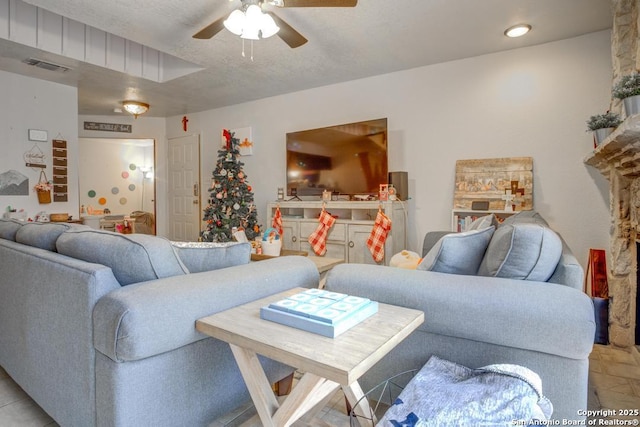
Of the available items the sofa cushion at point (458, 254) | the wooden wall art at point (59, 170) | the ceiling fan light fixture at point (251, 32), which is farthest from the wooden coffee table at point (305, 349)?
the wooden wall art at point (59, 170)

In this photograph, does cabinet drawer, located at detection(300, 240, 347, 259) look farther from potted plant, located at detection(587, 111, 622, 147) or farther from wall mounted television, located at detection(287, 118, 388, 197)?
potted plant, located at detection(587, 111, 622, 147)

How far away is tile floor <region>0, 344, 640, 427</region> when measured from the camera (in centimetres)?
148

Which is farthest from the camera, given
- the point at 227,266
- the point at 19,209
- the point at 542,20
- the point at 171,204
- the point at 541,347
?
the point at 171,204

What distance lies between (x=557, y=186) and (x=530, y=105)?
799 millimetres

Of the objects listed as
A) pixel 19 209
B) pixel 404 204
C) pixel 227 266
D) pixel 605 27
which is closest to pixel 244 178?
pixel 404 204

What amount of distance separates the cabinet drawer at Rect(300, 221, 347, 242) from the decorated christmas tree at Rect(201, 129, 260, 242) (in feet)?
2.43

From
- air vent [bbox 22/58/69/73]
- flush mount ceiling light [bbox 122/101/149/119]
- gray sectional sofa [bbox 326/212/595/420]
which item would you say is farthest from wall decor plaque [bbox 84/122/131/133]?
gray sectional sofa [bbox 326/212/595/420]

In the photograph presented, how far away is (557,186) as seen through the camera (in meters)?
3.15

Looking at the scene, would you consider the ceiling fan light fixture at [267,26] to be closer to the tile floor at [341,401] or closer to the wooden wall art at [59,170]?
the tile floor at [341,401]

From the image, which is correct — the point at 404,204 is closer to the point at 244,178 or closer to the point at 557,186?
the point at 557,186

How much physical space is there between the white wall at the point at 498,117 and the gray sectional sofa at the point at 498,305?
A: 215 cm

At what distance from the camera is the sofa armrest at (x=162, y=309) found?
3.41 feet

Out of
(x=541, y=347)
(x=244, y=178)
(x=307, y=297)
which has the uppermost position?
(x=244, y=178)

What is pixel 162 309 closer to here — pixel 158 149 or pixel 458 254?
pixel 458 254
